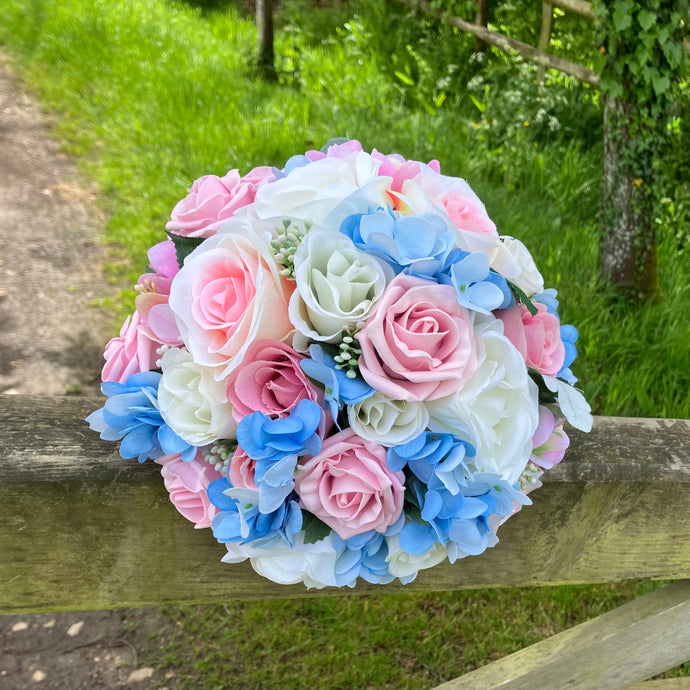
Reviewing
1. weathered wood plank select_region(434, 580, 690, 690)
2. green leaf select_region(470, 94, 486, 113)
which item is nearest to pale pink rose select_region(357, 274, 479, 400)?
weathered wood plank select_region(434, 580, 690, 690)

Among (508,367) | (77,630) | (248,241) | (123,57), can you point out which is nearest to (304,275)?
(248,241)

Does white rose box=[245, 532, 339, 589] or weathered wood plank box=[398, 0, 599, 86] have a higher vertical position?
white rose box=[245, 532, 339, 589]

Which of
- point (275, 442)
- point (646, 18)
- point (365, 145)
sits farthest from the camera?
point (365, 145)

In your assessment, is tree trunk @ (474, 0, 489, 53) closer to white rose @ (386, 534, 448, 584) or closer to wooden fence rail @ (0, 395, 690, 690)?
wooden fence rail @ (0, 395, 690, 690)

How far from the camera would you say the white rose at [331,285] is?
2.66 ft

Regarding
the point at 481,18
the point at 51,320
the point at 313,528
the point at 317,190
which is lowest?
the point at 51,320

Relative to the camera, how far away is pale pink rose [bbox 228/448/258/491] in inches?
33.0

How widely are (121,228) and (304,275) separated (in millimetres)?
3636

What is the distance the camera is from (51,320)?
3475 mm

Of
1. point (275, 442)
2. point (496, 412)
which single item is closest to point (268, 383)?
point (275, 442)

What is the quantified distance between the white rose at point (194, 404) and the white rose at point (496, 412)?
9.9 inches

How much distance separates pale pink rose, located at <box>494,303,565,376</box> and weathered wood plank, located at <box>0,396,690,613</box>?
21 cm

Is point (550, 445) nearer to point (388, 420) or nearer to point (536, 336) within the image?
point (536, 336)

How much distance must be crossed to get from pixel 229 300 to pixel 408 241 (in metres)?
0.23
